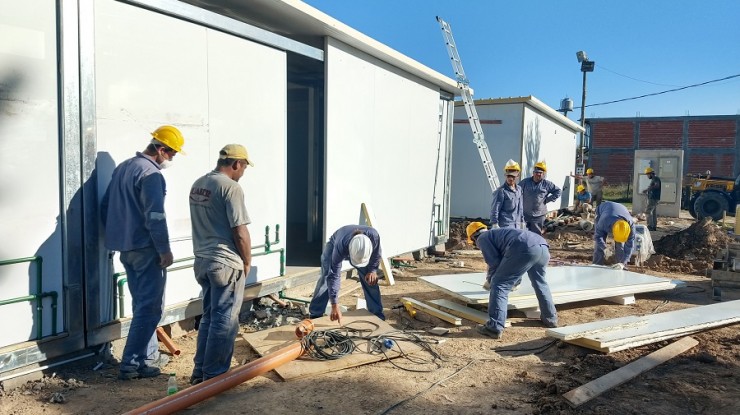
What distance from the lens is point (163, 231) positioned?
4.21m

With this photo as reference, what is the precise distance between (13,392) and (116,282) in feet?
3.42

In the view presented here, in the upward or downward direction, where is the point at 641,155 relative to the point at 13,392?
upward

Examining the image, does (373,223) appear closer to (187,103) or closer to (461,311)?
(461,311)

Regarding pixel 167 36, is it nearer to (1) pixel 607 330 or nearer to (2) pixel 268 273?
(2) pixel 268 273

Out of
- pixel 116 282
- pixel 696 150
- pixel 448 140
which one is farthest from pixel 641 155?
pixel 116 282

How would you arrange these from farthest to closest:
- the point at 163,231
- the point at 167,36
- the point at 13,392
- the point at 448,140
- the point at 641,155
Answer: the point at 641,155 → the point at 448,140 → the point at 167,36 → the point at 163,231 → the point at 13,392

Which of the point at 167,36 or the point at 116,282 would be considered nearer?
the point at 116,282

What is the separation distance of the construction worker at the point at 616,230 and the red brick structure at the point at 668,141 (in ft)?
71.0

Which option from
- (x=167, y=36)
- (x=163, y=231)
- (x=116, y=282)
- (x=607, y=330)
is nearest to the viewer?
(x=163, y=231)

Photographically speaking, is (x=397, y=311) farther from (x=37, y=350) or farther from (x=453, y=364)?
(x=37, y=350)

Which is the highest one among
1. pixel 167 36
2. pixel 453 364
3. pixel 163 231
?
pixel 167 36

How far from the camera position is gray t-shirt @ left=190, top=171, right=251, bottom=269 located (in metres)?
4.04

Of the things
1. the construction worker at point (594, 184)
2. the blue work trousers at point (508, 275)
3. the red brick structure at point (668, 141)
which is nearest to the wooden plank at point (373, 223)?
the blue work trousers at point (508, 275)

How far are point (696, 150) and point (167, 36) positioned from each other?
3324cm
